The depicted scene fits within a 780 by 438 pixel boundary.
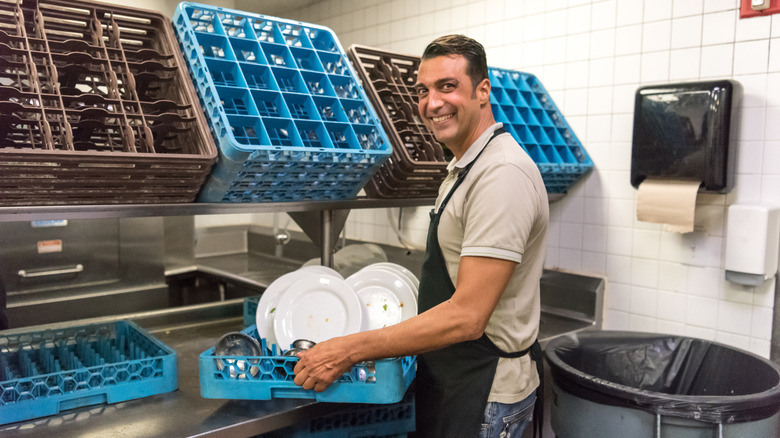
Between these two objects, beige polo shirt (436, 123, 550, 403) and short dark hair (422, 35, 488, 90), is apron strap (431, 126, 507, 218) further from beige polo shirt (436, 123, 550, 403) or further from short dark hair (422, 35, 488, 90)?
short dark hair (422, 35, 488, 90)

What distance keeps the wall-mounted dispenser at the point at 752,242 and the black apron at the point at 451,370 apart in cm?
113

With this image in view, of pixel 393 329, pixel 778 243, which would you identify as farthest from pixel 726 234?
pixel 393 329

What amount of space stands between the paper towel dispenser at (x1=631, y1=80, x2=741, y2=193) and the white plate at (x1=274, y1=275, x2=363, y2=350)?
141 cm

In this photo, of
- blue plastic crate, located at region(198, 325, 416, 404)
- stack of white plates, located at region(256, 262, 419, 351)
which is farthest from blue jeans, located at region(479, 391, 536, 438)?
stack of white plates, located at region(256, 262, 419, 351)

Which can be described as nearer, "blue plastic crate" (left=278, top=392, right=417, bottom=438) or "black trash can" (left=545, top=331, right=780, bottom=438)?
"black trash can" (left=545, top=331, right=780, bottom=438)

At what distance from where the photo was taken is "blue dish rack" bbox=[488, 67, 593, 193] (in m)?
2.54

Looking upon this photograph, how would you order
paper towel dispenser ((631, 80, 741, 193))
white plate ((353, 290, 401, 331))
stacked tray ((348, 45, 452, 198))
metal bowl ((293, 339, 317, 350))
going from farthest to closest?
paper towel dispenser ((631, 80, 741, 193)) → stacked tray ((348, 45, 452, 198)) → white plate ((353, 290, 401, 331)) → metal bowl ((293, 339, 317, 350))

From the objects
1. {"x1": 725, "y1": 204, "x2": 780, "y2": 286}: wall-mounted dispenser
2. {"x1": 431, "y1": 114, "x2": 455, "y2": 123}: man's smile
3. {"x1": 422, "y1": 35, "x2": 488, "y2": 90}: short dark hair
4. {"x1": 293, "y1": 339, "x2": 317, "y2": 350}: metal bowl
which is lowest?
{"x1": 293, "y1": 339, "x2": 317, "y2": 350}: metal bowl

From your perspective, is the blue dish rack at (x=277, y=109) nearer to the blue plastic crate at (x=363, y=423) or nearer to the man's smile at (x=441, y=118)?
the man's smile at (x=441, y=118)

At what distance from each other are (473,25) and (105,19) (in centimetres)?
197

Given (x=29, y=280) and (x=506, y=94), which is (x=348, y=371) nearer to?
(x=506, y=94)

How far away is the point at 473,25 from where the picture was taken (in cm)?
316

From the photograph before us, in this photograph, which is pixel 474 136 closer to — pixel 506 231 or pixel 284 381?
pixel 506 231

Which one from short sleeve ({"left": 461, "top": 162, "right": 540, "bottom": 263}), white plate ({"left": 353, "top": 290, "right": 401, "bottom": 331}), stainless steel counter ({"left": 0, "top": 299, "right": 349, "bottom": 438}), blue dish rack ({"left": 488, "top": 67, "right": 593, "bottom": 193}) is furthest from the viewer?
blue dish rack ({"left": 488, "top": 67, "right": 593, "bottom": 193})
